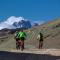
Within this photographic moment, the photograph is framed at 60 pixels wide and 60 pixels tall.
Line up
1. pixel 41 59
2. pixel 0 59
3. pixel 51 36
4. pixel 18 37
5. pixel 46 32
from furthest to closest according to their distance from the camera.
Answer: pixel 46 32
pixel 51 36
pixel 18 37
pixel 41 59
pixel 0 59

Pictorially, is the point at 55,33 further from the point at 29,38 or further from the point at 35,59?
the point at 35,59

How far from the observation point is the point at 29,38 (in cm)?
5034

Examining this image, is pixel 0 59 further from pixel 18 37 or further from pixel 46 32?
pixel 46 32

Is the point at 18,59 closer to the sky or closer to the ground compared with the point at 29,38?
closer to the ground

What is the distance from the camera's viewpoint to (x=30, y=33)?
5381 cm

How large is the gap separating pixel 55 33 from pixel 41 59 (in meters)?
33.4

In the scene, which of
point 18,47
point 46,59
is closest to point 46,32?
point 18,47

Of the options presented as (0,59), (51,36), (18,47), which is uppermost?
(51,36)

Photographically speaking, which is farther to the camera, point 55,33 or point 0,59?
point 55,33

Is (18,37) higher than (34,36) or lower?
lower

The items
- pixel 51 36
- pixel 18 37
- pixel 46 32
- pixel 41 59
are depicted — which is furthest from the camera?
pixel 46 32

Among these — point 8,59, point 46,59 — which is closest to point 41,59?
point 46,59

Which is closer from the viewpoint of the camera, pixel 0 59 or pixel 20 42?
pixel 0 59

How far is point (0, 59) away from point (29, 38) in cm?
3570
